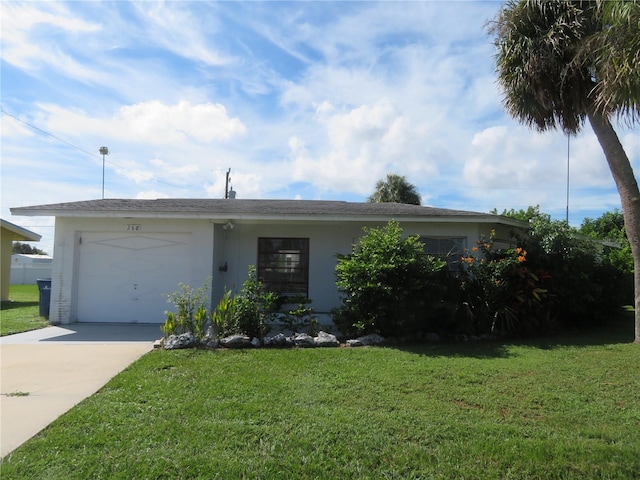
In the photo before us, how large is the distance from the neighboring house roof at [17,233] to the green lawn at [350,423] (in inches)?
519

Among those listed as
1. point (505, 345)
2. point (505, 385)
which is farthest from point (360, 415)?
point (505, 345)

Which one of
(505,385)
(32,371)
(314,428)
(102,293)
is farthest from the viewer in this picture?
(102,293)

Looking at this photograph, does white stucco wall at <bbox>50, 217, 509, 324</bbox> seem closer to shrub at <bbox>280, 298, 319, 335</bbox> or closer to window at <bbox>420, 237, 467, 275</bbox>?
window at <bbox>420, 237, 467, 275</bbox>

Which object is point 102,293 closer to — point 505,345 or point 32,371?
point 32,371

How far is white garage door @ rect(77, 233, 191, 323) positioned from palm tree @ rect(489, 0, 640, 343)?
8.50 m

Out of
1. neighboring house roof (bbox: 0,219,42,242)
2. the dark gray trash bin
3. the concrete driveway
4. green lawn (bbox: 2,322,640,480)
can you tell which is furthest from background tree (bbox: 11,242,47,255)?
green lawn (bbox: 2,322,640,480)

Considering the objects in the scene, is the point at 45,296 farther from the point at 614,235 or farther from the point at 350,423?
the point at 614,235

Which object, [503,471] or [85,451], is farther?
[85,451]

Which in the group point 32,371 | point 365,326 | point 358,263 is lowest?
point 32,371

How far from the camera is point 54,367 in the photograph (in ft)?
20.6

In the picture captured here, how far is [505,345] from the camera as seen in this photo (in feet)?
25.5

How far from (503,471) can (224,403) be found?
9.25ft

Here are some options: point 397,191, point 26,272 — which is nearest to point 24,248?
point 26,272

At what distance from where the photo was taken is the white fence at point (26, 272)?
98.3 feet
